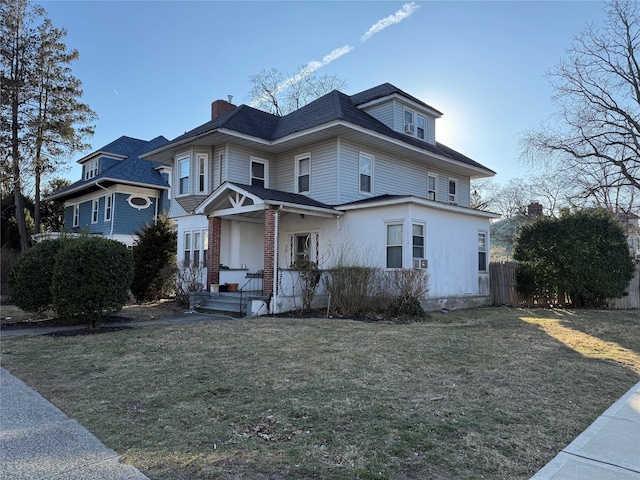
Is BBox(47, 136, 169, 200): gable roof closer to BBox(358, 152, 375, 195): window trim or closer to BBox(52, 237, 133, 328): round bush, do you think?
BBox(358, 152, 375, 195): window trim

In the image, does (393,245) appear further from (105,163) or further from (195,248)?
(105,163)

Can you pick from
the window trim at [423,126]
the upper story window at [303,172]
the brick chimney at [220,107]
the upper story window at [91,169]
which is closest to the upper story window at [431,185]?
the window trim at [423,126]

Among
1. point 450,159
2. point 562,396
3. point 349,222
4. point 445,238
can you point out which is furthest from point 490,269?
point 562,396

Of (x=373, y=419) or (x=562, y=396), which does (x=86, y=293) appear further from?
(x=562, y=396)

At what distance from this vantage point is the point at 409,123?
1888 cm

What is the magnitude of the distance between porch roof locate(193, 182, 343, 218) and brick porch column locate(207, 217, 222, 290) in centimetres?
41

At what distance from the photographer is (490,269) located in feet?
55.3

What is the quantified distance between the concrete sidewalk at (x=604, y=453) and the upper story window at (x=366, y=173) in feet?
40.0

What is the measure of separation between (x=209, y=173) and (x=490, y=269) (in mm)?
11699

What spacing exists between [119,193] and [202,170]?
1211 cm

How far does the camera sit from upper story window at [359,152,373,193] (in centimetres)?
1580

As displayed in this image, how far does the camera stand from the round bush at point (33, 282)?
1070cm

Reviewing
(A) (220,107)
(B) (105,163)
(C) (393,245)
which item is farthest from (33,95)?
(C) (393,245)

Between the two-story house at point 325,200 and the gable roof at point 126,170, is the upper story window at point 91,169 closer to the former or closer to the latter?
the gable roof at point 126,170
